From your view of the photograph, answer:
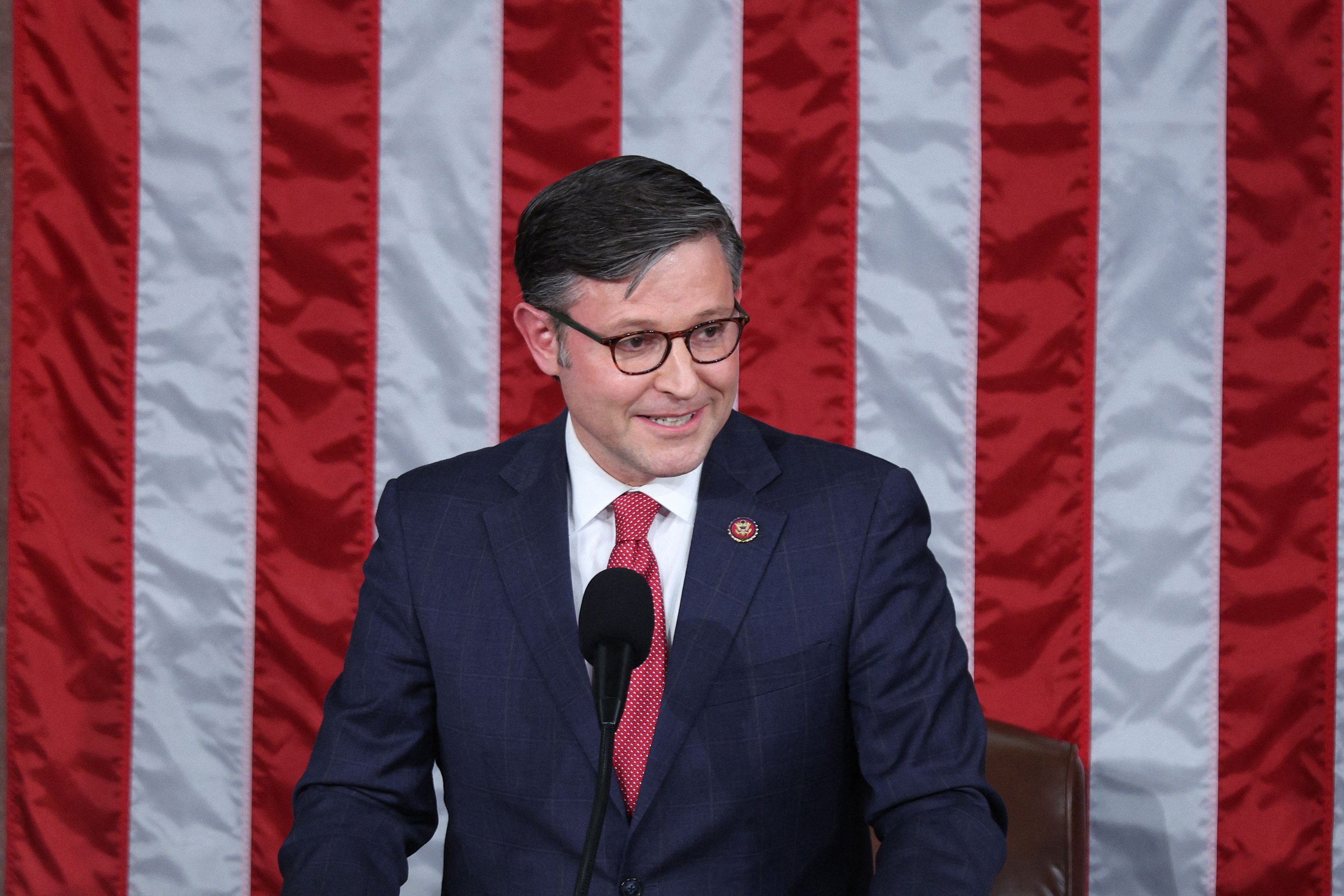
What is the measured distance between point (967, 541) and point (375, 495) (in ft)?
3.78

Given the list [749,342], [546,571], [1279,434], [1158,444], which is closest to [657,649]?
[546,571]

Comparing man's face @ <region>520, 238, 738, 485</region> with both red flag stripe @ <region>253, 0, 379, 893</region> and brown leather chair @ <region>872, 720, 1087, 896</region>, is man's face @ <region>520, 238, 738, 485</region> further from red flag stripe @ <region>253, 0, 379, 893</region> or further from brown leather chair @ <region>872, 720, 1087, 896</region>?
red flag stripe @ <region>253, 0, 379, 893</region>

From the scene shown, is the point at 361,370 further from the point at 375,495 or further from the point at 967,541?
the point at 967,541

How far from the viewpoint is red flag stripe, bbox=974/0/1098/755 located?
233cm

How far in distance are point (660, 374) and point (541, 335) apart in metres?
0.19

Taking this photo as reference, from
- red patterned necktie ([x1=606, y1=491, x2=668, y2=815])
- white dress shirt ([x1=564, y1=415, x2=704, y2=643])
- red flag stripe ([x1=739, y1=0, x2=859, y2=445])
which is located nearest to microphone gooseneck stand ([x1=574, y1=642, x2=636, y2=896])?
red patterned necktie ([x1=606, y1=491, x2=668, y2=815])

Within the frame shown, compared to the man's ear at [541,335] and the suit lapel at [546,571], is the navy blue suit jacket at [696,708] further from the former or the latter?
the man's ear at [541,335]

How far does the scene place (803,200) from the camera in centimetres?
238

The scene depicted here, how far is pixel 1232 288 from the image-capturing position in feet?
7.61

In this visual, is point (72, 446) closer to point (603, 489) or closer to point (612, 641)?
point (603, 489)

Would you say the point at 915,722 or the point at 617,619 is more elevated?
the point at 617,619

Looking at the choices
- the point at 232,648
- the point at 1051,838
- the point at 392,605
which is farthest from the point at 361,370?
the point at 1051,838

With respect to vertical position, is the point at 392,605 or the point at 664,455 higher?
the point at 664,455

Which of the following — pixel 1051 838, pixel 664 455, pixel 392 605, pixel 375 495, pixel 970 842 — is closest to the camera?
pixel 970 842
